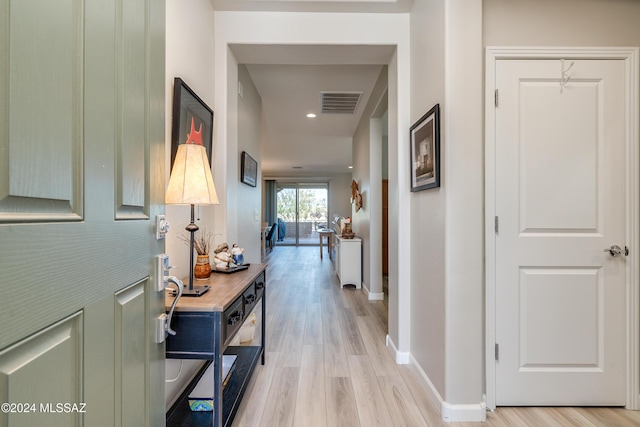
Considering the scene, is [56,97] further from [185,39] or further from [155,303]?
[185,39]

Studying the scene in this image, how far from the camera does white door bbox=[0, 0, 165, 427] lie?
0.46 m

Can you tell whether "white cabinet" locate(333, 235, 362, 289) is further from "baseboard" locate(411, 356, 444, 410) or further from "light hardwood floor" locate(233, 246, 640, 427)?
"baseboard" locate(411, 356, 444, 410)

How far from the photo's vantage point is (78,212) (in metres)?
0.60

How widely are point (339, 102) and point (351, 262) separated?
2471 millimetres

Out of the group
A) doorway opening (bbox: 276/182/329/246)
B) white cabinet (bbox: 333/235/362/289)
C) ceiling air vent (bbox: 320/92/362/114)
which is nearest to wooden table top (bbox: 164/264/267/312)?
ceiling air vent (bbox: 320/92/362/114)

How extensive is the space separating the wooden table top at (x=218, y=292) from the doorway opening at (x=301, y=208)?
8.60 m

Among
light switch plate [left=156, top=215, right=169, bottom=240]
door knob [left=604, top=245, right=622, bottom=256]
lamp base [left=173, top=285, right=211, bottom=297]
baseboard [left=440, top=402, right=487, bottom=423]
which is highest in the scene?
light switch plate [left=156, top=215, right=169, bottom=240]

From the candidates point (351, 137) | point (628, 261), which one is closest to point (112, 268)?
point (628, 261)

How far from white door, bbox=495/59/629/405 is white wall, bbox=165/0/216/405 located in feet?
6.30

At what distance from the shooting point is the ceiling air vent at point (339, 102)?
364 centimetres

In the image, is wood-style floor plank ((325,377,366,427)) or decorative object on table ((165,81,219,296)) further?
wood-style floor plank ((325,377,366,427))

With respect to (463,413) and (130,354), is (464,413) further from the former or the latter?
(130,354)

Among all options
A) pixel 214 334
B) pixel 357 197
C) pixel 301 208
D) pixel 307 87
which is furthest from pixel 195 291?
pixel 301 208

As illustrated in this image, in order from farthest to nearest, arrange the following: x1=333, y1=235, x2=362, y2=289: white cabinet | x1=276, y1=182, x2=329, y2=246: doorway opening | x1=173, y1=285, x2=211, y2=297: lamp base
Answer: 1. x1=276, y1=182, x2=329, y2=246: doorway opening
2. x1=333, y1=235, x2=362, y2=289: white cabinet
3. x1=173, y1=285, x2=211, y2=297: lamp base
